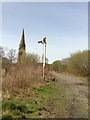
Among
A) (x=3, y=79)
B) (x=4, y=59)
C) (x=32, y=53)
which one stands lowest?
(x=3, y=79)

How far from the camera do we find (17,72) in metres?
12.4

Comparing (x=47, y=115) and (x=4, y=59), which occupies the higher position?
(x=4, y=59)

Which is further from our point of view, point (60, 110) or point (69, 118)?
point (60, 110)

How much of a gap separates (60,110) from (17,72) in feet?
18.2

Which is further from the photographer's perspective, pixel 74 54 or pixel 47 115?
pixel 74 54

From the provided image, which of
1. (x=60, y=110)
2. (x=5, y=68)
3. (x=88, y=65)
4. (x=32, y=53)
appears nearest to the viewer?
(x=60, y=110)

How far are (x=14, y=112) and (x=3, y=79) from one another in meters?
4.33

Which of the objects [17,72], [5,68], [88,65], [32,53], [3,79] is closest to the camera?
[3,79]

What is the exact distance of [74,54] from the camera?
143ft

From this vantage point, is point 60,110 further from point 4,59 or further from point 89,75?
point 89,75

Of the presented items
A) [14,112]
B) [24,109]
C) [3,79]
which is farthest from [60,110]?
[3,79]

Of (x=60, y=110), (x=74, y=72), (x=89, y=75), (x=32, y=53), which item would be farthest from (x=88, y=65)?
(x=60, y=110)

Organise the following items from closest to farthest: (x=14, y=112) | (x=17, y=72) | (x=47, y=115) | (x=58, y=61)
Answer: (x=14, y=112) → (x=47, y=115) → (x=17, y=72) → (x=58, y=61)

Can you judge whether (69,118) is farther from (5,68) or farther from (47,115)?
(5,68)
